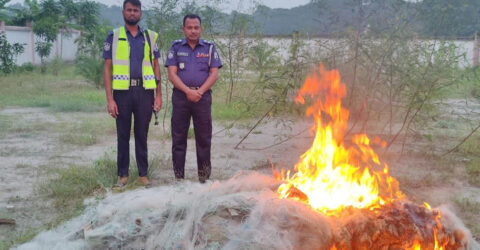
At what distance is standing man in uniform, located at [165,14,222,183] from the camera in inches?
205

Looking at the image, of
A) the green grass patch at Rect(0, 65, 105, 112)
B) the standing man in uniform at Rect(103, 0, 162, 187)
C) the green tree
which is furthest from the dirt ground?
the green tree

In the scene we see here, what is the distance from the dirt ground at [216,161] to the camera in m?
5.32

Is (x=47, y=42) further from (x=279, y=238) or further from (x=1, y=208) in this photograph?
(x=279, y=238)

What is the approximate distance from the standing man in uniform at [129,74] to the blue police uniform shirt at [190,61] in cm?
26

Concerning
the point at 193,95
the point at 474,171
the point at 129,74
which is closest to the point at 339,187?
the point at 193,95

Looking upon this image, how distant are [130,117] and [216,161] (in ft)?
6.76

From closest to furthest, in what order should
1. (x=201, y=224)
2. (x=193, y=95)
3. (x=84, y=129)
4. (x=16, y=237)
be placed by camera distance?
(x=201, y=224)
(x=16, y=237)
(x=193, y=95)
(x=84, y=129)

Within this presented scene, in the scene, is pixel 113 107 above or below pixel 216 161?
above

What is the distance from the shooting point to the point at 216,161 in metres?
7.07

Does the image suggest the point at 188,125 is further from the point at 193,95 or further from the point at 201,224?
the point at 201,224

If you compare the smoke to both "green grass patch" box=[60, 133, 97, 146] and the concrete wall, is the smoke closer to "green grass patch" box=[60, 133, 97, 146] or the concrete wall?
"green grass patch" box=[60, 133, 97, 146]

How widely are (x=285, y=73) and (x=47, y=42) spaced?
19864 mm

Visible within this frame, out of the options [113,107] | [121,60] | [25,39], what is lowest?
[113,107]

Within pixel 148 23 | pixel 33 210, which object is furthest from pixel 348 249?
pixel 148 23
